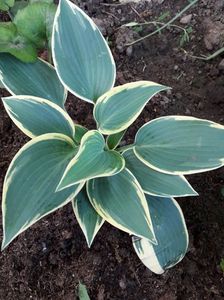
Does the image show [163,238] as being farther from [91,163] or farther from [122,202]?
[91,163]

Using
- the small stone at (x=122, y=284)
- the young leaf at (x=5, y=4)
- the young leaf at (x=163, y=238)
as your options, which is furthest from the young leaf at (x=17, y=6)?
the small stone at (x=122, y=284)

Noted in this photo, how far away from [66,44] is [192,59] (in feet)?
1.96

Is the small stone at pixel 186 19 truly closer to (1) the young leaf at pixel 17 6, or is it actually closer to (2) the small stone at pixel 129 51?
(2) the small stone at pixel 129 51

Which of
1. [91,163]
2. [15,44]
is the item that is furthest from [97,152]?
[15,44]

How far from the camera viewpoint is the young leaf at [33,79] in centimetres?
125

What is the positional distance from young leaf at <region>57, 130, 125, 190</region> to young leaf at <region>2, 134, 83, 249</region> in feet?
0.28

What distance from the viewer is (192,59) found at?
5.42 feet

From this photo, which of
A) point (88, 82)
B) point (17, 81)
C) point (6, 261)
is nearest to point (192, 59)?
point (88, 82)

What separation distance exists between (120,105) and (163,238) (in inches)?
14.9

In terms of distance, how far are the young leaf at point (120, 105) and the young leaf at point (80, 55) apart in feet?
0.25

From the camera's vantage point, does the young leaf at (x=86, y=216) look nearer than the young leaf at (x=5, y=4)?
Yes

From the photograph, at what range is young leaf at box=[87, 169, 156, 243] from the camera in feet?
3.61

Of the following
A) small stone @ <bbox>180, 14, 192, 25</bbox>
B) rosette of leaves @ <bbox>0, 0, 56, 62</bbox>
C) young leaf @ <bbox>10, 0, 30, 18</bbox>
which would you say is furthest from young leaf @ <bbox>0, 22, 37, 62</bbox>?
small stone @ <bbox>180, 14, 192, 25</bbox>

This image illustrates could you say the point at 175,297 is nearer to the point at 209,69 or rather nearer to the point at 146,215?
the point at 146,215
